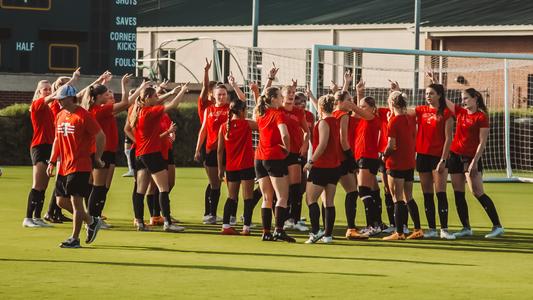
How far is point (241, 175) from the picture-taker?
16781 mm

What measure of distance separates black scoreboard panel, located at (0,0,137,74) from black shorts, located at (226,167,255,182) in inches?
748

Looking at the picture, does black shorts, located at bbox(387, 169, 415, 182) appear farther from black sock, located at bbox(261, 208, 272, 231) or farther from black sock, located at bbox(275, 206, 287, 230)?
black sock, located at bbox(261, 208, 272, 231)

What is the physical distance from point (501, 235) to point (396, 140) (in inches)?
84.9

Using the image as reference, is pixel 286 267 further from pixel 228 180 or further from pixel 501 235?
pixel 501 235

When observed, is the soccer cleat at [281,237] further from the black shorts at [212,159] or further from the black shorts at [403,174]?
the black shorts at [212,159]

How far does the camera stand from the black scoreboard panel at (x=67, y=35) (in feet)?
114

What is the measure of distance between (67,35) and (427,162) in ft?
67.2

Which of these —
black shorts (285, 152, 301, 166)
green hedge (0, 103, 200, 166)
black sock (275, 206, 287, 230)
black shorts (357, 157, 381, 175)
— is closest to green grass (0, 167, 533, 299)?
black sock (275, 206, 287, 230)

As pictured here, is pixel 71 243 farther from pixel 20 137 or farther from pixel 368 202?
pixel 20 137

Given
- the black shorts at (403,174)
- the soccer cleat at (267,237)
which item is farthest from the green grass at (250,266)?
the black shorts at (403,174)

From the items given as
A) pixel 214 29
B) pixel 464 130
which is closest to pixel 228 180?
pixel 464 130

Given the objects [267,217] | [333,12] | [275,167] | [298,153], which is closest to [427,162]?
[298,153]

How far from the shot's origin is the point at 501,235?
683 inches

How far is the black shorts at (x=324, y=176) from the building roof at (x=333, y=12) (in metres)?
29.3
